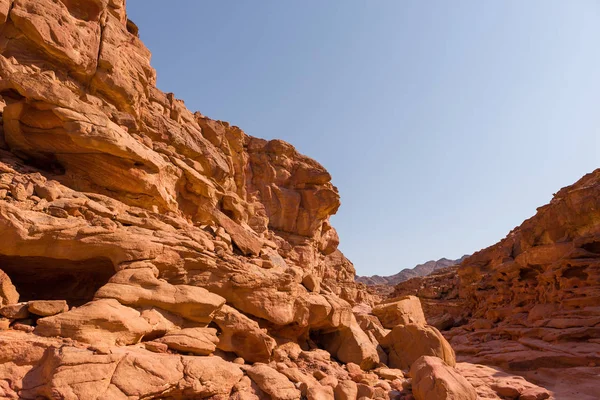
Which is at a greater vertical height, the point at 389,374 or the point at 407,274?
the point at 407,274

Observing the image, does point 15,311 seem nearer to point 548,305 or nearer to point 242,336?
point 242,336

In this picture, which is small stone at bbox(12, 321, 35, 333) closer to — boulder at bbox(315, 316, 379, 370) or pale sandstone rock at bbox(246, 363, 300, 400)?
pale sandstone rock at bbox(246, 363, 300, 400)

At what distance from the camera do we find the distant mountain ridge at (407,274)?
10362 centimetres

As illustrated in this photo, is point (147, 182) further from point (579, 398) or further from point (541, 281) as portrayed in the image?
point (541, 281)

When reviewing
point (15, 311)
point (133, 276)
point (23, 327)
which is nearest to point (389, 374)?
point (133, 276)

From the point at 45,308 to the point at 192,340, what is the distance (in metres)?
2.82

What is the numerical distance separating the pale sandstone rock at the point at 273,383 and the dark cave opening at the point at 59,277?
15.1ft

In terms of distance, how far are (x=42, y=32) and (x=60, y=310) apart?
10.7m

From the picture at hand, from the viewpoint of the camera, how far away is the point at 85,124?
10.6 m

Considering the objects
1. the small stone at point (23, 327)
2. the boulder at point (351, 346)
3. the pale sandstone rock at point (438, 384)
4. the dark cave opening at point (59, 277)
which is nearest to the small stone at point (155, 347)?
the small stone at point (23, 327)

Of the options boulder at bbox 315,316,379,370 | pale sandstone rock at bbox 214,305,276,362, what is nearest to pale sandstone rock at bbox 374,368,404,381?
boulder at bbox 315,316,379,370

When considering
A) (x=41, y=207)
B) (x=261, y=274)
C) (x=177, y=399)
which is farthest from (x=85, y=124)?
(x=177, y=399)

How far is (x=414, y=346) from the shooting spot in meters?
12.3

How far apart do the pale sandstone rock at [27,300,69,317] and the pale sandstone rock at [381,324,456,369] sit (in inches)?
399
